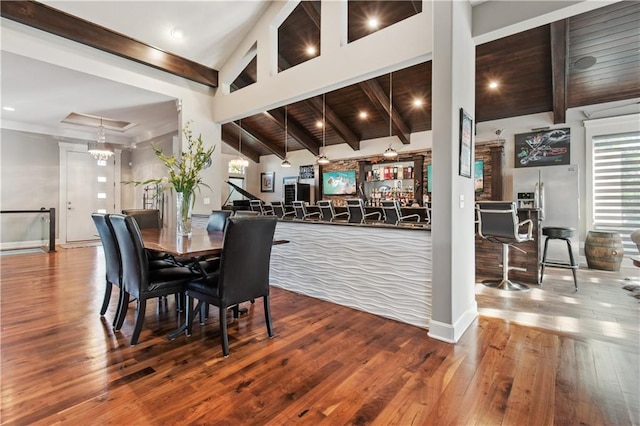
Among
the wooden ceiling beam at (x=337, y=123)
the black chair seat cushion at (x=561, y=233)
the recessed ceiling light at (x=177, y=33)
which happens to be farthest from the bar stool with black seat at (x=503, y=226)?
the recessed ceiling light at (x=177, y=33)

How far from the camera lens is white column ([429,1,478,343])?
7.89ft

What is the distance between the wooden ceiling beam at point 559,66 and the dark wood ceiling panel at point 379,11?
1.95 metres

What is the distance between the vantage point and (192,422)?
1473 mm

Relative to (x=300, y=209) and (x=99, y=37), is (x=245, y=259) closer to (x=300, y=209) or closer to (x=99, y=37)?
(x=99, y=37)

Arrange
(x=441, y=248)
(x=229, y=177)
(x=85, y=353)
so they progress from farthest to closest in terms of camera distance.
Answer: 1. (x=229, y=177)
2. (x=441, y=248)
3. (x=85, y=353)

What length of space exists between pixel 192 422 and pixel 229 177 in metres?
10.1

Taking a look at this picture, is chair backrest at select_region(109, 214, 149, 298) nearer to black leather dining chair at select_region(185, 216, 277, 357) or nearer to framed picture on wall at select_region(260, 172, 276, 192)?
black leather dining chair at select_region(185, 216, 277, 357)

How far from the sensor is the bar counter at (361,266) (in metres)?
2.72

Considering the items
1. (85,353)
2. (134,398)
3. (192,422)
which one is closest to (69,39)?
(85,353)

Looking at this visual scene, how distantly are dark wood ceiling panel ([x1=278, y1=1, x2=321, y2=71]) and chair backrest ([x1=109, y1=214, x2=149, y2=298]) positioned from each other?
13.9ft

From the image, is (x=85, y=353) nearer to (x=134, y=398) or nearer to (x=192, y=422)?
(x=134, y=398)

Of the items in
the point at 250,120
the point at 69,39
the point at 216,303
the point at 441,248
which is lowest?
the point at 216,303

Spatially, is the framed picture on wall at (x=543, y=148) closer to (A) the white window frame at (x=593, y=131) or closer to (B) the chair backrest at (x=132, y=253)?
(A) the white window frame at (x=593, y=131)

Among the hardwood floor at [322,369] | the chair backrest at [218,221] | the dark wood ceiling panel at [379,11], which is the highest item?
the dark wood ceiling panel at [379,11]
